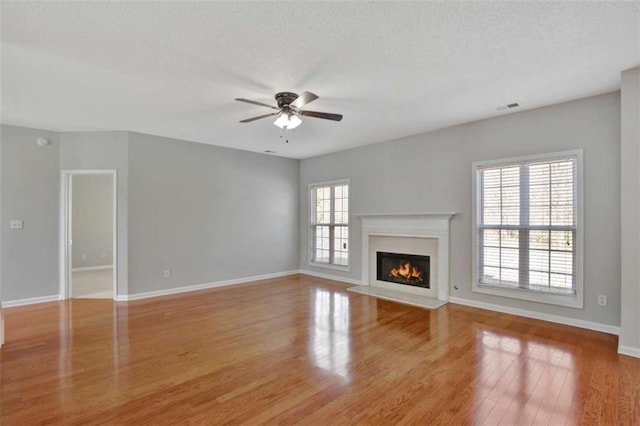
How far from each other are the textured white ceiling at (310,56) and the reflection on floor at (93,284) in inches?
118

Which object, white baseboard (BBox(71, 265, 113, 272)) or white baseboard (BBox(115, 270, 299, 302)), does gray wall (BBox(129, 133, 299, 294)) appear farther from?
white baseboard (BBox(71, 265, 113, 272))

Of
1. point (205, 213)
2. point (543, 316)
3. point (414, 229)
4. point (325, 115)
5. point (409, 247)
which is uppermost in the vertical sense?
point (325, 115)

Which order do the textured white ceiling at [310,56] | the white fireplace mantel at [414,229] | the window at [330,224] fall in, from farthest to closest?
the window at [330,224]
the white fireplace mantel at [414,229]
the textured white ceiling at [310,56]

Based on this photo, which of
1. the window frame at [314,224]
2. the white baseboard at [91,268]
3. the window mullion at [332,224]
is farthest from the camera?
the white baseboard at [91,268]

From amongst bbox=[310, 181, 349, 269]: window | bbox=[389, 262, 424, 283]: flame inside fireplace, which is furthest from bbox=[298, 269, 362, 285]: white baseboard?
bbox=[389, 262, 424, 283]: flame inside fireplace

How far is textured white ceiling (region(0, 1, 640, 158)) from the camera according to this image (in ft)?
7.41

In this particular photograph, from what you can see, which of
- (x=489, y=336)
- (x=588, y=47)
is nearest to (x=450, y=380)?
(x=489, y=336)

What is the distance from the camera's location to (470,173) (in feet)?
16.0

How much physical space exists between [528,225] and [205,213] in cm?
530

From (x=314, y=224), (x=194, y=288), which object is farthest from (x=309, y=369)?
(x=314, y=224)

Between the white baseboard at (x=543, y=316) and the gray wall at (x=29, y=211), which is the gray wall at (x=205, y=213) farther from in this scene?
the white baseboard at (x=543, y=316)

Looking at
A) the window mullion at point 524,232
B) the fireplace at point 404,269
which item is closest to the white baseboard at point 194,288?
the fireplace at point 404,269

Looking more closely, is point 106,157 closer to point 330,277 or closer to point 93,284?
point 93,284

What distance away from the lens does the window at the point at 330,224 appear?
687 cm
